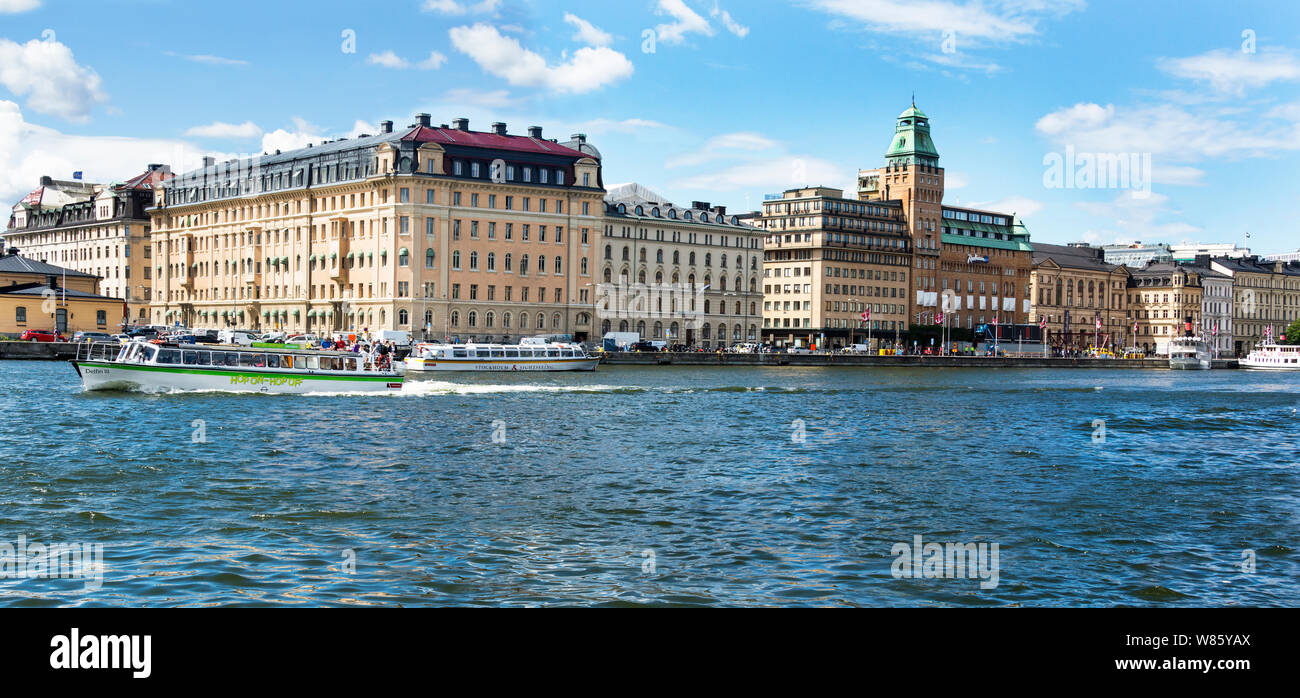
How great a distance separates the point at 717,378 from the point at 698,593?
2934 inches

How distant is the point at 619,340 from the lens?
126m

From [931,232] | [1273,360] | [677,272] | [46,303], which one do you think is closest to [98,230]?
[46,303]

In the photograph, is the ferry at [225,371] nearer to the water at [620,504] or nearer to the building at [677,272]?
the water at [620,504]

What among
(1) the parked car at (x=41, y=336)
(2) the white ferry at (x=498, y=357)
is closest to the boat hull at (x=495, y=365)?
(2) the white ferry at (x=498, y=357)

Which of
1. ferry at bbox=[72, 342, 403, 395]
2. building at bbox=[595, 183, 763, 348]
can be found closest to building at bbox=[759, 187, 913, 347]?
building at bbox=[595, 183, 763, 348]

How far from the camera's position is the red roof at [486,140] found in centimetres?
12125

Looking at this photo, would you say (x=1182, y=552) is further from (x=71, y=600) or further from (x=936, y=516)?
(x=71, y=600)

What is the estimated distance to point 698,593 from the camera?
16.0 metres

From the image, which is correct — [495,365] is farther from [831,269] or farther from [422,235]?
[831,269]

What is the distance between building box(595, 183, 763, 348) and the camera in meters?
136

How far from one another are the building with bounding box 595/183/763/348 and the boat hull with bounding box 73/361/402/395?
2881 inches

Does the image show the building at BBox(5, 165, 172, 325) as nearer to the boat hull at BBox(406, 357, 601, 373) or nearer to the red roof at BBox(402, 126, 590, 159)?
the red roof at BBox(402, 126, 590, 159)

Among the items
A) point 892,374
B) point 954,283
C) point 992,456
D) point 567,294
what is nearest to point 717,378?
point 892,374

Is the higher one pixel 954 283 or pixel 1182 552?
pixel 954 283
